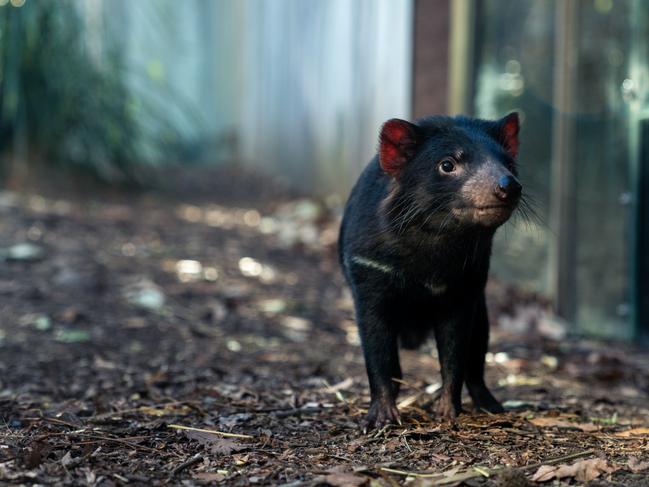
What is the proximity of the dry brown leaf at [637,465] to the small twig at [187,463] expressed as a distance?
1046mm

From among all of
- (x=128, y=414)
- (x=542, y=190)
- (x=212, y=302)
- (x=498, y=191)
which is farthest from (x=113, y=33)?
(x=498, y=191)

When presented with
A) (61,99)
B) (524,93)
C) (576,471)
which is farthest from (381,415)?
(61,99)

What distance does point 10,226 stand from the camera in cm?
632

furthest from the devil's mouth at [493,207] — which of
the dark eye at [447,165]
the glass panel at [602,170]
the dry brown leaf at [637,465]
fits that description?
the glass panel at [602,170]

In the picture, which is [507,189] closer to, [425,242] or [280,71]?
[425,242]

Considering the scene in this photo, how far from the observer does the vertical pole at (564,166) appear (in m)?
4.86

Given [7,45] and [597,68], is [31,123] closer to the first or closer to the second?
[7,45]

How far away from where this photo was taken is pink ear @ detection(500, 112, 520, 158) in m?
2.87

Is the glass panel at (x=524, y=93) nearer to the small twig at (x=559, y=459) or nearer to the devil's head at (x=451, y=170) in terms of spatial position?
the devil's head at (x=451, y=170)

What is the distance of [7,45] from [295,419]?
522 centimetres

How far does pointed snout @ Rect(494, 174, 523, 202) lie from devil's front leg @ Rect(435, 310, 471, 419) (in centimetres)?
44

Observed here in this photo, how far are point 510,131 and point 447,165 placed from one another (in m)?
0.29

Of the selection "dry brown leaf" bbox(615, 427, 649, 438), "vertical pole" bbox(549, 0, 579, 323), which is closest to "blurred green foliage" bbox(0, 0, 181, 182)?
"vertical pole" bbox(549, 0, 579, 323)

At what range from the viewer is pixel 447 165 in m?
2.71
